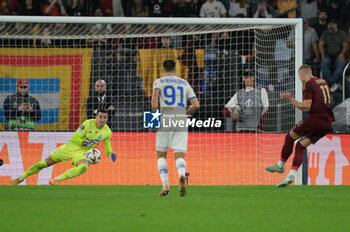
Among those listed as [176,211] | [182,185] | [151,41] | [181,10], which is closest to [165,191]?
[182,185]

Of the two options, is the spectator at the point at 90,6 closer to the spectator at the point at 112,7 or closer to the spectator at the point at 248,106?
the spectator at the point at 112,7

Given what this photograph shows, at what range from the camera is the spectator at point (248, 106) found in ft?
46.9

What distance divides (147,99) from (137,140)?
4.57 feet

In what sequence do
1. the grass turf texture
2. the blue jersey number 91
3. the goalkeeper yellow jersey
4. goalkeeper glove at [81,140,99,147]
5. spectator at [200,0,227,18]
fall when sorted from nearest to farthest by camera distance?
the grass turf texture → the blue jersey number 91 → the goalkeeper yellow jersey → goalkeeper glove at [81,140,99,147] → spectator at [200,0,227,18]

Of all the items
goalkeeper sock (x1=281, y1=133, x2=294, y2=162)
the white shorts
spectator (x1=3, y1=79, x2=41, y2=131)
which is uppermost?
spectator (x1=3, y1=79, x2=41, y2=131)

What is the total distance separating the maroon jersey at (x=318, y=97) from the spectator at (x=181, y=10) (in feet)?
23.6

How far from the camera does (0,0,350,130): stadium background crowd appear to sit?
15.1 m

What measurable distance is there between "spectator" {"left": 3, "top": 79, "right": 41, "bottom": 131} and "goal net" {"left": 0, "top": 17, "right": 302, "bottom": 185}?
0.02 metres

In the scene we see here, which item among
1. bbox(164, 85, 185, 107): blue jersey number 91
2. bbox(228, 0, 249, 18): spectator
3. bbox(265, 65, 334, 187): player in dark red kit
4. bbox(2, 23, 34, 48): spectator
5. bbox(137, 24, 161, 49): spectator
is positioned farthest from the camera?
bbox(228, 0, 249, 18): spectator

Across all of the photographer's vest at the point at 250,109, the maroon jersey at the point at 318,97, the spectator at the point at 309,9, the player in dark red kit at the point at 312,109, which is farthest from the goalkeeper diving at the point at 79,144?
the spectator at the point at 309,9

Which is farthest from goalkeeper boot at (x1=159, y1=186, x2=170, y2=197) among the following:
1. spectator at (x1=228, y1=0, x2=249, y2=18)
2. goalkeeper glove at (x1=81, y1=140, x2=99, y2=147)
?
spectator at (x1=228, y1=0, x2=249, y2=18)

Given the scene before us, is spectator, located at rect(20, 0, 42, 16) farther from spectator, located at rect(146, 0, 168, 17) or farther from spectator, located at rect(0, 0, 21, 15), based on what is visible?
spectator, located at rect(146, 0, 168, 17)

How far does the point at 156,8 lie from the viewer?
18.4 metres

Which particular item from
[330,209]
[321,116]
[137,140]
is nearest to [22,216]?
[330,209]
